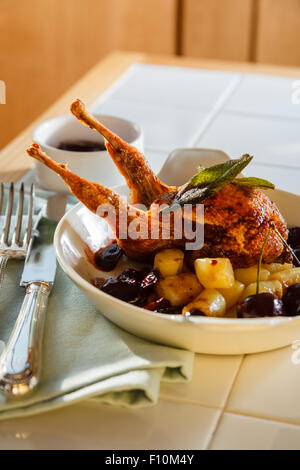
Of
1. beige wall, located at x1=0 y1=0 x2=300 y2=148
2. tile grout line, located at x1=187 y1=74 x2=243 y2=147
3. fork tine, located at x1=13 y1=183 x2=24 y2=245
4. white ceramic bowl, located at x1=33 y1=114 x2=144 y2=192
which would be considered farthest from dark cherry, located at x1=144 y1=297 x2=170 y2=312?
beige wall, located at x1=0 y1=0 x2=300 y2=148

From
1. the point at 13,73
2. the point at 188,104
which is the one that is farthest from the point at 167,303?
the point at 13,73

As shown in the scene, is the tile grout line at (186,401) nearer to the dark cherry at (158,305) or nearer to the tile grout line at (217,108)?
the dark cherry at (158,305)

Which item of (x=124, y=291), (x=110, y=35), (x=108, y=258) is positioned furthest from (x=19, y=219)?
(x=110, y=35)

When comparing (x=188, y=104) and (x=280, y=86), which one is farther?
(x=280, y=86)

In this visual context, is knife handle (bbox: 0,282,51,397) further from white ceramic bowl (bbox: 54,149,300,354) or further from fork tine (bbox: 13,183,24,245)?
fork tine (bbox: 13,183,24,245)

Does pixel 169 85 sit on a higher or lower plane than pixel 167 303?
higher
